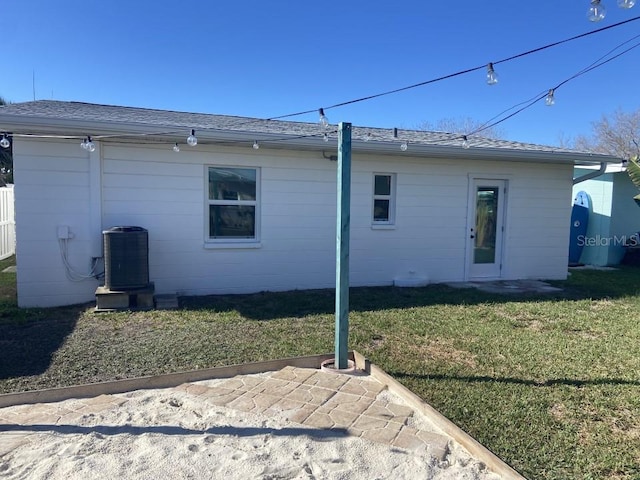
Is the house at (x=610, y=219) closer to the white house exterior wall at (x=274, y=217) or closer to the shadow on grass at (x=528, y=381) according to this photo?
the white house exterior wall at (x=274, y=217)

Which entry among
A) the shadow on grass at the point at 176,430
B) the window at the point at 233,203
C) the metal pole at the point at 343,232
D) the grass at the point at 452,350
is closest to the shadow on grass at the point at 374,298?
the grass at the point at 452,350

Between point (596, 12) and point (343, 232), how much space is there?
2689mm

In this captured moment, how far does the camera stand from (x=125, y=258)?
664cm

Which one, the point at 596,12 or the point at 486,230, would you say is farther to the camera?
the point at 486,230

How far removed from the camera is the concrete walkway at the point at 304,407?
3.12 meters

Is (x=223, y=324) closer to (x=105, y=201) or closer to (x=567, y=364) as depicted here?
(x=105, y=201)

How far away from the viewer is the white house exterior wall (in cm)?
684

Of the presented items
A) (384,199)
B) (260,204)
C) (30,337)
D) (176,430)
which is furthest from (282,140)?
(176,430)

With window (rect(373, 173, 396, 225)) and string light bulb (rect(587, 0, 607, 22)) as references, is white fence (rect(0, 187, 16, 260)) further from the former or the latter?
string light bulb (rect(587, 0, 607, 22))

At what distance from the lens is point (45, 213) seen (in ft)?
22.3

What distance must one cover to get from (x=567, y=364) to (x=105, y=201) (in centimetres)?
666

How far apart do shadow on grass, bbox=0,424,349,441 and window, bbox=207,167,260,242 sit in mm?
4904

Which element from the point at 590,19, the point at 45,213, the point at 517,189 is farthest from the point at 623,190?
the point at 45,213

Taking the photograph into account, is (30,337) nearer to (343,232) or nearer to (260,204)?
(343,232)
